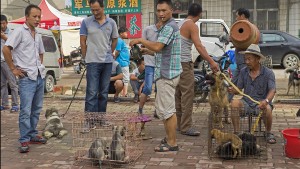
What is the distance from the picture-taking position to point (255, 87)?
17.5ft

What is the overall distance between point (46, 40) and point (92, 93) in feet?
22.6

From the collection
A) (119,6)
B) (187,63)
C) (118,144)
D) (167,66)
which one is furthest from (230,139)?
(119,6)

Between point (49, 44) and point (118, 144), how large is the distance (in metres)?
8.88

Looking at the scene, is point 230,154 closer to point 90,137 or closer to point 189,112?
point 189,112

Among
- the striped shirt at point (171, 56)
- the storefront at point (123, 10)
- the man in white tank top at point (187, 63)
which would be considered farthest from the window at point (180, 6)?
the striped shirt at point (171, 56)

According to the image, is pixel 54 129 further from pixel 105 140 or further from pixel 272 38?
pixel 272 38

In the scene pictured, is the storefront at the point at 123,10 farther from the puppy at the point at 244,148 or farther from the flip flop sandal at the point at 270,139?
the puppy at the point at 244,148

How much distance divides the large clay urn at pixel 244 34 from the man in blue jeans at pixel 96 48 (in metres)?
1.90

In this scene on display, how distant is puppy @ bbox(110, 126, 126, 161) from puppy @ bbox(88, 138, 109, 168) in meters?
0.08

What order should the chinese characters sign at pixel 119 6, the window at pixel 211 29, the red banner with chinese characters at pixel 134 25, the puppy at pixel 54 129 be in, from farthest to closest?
the red banner with chinese characters at pixel 134 25 → the chinese characters sign at pixel 119 6 → the window at pixel 211 29 → the puppy at pixel 54 129

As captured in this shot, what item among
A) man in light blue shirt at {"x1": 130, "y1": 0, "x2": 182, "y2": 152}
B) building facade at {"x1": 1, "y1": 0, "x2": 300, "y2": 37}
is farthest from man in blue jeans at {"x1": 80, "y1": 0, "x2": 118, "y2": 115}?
building facade at {"x1": 1, "y1": 0, "x2": 300, "y2": 37}

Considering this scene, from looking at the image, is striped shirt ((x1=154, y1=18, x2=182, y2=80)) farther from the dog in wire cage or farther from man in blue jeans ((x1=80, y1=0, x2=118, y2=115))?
man in blue jeans ((x1=80, y1=0, x2=118, y2=115))

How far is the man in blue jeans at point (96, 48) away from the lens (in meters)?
6.20

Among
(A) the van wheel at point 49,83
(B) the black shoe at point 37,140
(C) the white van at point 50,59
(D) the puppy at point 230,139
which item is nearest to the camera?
(D) the puppy at point 230,139
